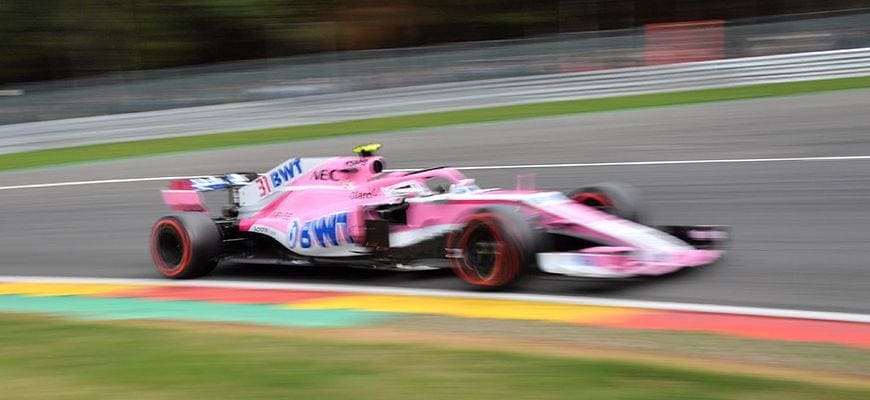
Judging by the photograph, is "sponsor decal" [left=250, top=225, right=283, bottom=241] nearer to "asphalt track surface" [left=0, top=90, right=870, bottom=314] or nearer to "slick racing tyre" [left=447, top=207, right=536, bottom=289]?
"asphalt track surface" [left=0, top=90, right=870, bottom=314]

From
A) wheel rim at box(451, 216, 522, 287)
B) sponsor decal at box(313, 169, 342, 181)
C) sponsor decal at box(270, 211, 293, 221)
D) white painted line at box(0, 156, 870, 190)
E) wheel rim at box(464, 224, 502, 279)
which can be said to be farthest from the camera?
white painted line at box(0, 156, 870, 190)

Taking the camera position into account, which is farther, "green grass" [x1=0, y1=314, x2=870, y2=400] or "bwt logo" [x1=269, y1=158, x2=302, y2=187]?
"bwt logo" [x1=269, y1=158, x2=302, y2=187]

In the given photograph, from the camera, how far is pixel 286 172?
28.6 feet

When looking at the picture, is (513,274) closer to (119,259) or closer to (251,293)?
(251,293)

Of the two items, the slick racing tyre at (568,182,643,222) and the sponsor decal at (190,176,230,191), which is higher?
the sponsor decal at (190,176,230,191)

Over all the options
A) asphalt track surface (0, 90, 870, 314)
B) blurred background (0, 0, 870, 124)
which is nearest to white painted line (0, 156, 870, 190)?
asphalt track surface (0, 90, 870, 314)

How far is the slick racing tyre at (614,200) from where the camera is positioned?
7.70m

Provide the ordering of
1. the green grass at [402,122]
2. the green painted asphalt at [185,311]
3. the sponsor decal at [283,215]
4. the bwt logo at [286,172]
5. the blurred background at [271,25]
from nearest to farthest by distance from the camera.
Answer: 1. the green painted asphalt at [185,311]
2. the sponsor decal at [283,215]
3. the bwt logo at [286,172]
4. the green grass at [402,122]
5. the blurred background at [271,25]

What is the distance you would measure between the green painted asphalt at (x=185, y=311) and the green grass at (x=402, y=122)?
31.7 feet

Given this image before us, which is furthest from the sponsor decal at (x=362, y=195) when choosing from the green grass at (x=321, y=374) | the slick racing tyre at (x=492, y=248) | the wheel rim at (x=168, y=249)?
the green grass at (x=321, y=374)

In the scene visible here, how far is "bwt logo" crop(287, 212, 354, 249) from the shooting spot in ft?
26.1

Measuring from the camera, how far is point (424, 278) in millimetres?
7988

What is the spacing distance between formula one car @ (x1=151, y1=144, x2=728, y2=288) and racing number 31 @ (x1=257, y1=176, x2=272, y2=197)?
12 millimetres

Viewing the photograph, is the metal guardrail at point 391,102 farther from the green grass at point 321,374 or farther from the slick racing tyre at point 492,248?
the green grass at point 321,374
